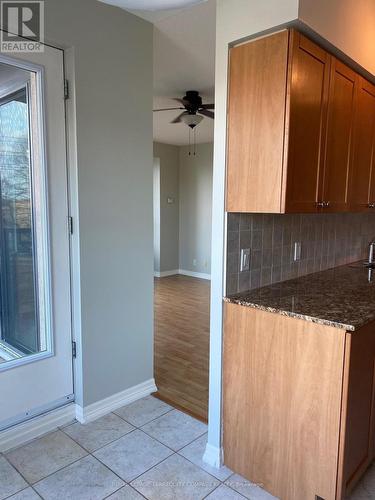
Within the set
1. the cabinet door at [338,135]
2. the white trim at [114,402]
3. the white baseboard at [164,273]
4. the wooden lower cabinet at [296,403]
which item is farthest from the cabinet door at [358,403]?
the white baseboard at [164,273]

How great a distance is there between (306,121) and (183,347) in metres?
2.58

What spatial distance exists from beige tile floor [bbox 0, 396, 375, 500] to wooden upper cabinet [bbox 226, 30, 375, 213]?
1.42m

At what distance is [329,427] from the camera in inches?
62.1

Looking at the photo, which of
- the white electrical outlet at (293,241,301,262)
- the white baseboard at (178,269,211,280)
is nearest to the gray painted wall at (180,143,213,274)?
the white baseboard at (178,269,211,280)

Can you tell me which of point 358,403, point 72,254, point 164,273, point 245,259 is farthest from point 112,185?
point 164,273

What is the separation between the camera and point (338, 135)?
6.59ft

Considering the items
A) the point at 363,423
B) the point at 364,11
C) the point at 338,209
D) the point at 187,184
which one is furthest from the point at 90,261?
the point at 187,184

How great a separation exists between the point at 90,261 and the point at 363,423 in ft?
5.80

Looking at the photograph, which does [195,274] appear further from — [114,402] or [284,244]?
[284,244]

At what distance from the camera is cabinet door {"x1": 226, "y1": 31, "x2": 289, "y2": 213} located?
1.65 metres

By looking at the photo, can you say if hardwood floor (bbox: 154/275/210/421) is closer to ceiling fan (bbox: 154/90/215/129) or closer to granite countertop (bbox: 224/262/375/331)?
granite countertop (bbox: 224/262/375/331)

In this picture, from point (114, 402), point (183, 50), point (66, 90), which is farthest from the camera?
point (183, 50)

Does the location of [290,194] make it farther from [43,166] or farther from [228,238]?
[43,166]

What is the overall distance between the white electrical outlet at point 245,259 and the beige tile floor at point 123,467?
1098mm
